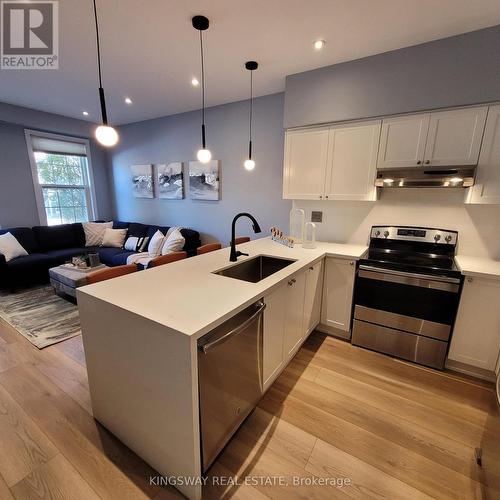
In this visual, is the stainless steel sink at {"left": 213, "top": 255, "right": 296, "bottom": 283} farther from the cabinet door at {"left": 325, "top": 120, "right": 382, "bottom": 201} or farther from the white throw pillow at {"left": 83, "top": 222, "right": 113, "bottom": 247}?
the white throw pillow at {"left": 83, "top": 222, "right": 113, "bottom": 247}

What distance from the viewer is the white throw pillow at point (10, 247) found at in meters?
3.61

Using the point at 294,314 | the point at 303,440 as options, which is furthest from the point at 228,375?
the point at 294,314

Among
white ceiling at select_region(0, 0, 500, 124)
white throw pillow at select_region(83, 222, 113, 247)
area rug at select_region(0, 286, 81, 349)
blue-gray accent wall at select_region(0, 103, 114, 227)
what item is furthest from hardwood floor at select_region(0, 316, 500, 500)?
blue-gray accent wall at select_region(0, 103, 114, 227)

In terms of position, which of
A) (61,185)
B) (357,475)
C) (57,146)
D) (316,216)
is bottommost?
(357,475)

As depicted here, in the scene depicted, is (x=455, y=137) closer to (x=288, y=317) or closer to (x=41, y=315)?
(x=288, y=317)

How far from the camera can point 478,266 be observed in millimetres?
2008

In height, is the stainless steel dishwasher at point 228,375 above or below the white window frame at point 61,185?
below

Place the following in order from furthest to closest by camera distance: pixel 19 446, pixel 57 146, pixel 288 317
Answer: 1. pixel 57 146
2. pixel 288 317
3. pixel 19 446

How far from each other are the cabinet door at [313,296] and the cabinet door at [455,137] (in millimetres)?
1350

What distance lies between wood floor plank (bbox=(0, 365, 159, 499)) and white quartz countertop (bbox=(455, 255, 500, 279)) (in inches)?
99.5

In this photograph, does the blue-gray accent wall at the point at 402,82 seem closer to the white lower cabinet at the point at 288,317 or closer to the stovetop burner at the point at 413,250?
the stovetop burner at the point at 413,250

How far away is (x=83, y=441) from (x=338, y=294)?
7.46 feet

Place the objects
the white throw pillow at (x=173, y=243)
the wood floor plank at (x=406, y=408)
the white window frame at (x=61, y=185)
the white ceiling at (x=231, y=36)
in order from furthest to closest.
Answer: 1. the white window frame at (x=61, y=185)
2. the white throw pillow at (x=173, y=243)
3. the white ceiling at (x=231, y=36)
4. the wood floor plank at (x=406, y=408)

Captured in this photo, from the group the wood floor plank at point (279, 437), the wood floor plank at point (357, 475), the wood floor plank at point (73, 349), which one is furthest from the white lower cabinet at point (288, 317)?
the wood floor plank at point (73, 349)
